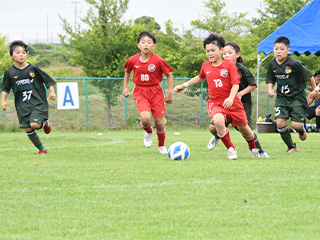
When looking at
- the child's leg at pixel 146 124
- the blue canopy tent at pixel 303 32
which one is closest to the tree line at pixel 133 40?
the blue canopy tent at pixel 303 32

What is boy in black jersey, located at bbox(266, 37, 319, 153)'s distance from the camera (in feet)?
28.7

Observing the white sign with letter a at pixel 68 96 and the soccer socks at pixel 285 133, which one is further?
the white sign with letter a at pixel 68 96

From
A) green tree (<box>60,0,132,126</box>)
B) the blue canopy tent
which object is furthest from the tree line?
the blue canopy tent

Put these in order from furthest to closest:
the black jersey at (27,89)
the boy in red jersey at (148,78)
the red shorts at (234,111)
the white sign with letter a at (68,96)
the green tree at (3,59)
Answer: the green tree at (3,59)
the white sign with letter a at (68,96)
the black jersey at (27,89)
the boy in red jersey at (148,78)
the red shorts at (234,111)

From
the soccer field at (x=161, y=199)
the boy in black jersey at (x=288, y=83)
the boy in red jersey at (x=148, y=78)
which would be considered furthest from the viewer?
the boy in red jersey at (x=148, y=78)

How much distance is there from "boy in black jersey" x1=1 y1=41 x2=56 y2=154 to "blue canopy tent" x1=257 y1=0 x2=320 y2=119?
7375 millimetres

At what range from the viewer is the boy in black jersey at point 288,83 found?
8742 millimetres

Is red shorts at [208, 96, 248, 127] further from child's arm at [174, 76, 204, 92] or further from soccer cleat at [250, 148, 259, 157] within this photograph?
soccer cleat at [250, 148, 259, 157]

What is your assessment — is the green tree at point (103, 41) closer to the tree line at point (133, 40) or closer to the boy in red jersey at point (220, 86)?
the tree line at point (133, 40)

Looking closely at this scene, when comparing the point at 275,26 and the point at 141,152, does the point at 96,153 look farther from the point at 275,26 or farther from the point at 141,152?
the point at 275,26

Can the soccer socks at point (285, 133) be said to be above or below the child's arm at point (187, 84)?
below

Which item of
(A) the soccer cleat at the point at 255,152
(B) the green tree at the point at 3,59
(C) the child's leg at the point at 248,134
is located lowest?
(A) the soccer cleat at the point at 255,152

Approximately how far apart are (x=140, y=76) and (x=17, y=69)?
7.06 ft

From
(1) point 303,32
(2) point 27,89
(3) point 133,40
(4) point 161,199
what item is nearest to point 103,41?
(3) point 133,40
